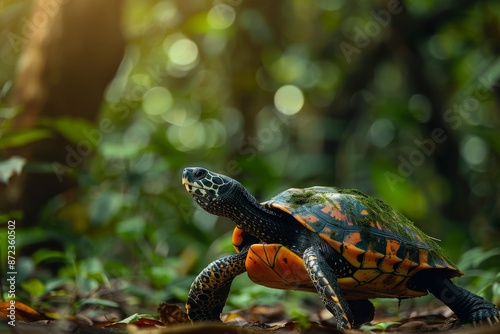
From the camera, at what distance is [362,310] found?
12.8 ft

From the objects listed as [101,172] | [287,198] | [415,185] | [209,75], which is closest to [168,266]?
[101,172]

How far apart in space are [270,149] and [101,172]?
5576 mm

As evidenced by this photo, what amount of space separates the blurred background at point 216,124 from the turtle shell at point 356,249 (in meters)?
0.84

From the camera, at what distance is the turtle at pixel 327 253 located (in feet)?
10.3

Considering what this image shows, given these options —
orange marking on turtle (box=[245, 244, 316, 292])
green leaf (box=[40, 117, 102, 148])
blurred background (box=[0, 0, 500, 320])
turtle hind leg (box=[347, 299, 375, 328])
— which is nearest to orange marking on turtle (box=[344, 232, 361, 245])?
orange marking on turtle (box=[245, 244, 316, 292])

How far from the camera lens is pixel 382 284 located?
3.32 m

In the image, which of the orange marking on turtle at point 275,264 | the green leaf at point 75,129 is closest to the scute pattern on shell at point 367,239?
the orange marking on turtle at point 275,264

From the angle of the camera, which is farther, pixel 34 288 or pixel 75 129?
pixel 75 129

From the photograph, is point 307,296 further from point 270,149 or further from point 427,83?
point 270,149

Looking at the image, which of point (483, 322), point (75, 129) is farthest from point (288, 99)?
point (483, 322)

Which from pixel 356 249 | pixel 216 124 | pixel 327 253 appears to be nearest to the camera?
pixel 356 249

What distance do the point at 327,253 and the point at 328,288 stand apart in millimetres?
323

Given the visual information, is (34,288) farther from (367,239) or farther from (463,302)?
(463,302)

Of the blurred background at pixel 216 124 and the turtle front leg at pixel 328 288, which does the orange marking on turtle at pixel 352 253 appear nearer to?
the turtle front leg at pixel 328 288
